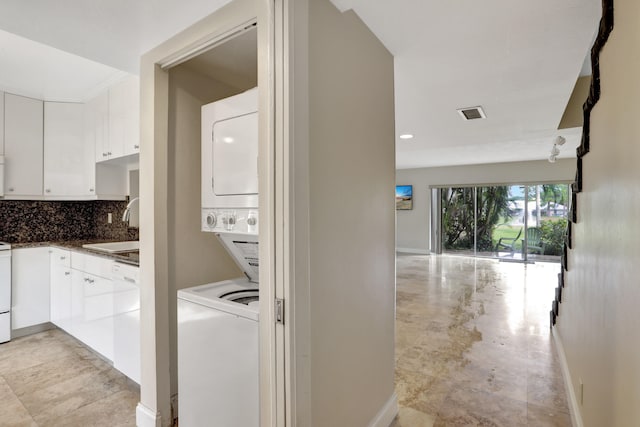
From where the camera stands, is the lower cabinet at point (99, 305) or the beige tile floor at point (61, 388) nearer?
the beige tile floor at point (61, 388)

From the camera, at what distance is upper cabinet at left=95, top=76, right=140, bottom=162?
8.96 ft

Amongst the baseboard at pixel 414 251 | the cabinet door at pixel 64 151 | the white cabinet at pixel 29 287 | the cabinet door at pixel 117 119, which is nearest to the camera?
the cabinet door at pixel 117 119

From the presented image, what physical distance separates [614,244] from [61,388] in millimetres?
3356

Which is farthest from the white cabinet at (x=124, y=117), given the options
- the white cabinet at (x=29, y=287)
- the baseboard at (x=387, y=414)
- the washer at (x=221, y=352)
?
the baseboard at (x=387, y=414)

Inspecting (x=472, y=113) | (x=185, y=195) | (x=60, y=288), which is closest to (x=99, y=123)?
(x=60, y=288)

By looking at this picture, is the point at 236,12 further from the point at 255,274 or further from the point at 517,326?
the point at 517,326

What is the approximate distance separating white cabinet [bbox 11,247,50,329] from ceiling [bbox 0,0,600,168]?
158cm

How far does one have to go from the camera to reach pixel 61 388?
2.38 metres

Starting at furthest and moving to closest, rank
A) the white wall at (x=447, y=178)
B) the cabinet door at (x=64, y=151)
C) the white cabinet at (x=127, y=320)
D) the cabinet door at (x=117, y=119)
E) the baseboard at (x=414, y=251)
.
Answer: the baseboard at (x=414, y=251) → the white wall at (x=447, y=178) → the cabinet door at (x=64, y=151) → the cabinet door at (x=117, y=119) → the white cabinet at (x=127, y=320)

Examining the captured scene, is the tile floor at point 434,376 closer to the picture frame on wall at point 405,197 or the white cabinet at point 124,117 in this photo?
the white cabinet at point 124,117

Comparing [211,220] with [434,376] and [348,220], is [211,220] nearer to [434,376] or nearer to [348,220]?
[348,220]

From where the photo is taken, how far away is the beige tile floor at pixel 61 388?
2059 millimetres

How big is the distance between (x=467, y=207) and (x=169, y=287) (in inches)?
318

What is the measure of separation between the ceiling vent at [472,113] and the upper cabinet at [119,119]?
287 centimetres
